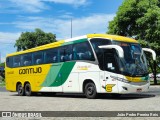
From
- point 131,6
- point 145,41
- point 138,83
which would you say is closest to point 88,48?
point 138,83

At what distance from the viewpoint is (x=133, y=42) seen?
760 inches

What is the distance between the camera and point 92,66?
1906cm

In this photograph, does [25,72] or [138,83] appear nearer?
[138,83]

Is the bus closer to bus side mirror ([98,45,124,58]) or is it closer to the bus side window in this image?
bus side mirror ([98,45,124,58])

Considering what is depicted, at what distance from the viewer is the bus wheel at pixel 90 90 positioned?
19047 mm

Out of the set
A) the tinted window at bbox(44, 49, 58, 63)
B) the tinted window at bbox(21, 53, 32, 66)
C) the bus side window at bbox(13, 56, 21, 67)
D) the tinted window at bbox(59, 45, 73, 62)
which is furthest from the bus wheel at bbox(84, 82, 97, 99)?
the bus side window at bbox(13, 56, 21, 67)

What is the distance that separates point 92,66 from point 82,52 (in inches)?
40.2

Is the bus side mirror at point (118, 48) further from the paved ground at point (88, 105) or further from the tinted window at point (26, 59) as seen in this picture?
the tinted window at point (26, 59)

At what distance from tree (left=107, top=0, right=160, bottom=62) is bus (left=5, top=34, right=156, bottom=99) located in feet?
50.2

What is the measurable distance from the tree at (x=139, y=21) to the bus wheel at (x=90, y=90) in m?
17.3

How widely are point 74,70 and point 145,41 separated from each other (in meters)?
17.1

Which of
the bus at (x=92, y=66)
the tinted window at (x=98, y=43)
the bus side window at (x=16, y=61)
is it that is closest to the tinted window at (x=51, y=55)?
the bus at (x=92, y=66)

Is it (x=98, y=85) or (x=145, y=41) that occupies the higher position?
(x=145, y=41)

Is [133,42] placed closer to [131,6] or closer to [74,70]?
[74,70]
